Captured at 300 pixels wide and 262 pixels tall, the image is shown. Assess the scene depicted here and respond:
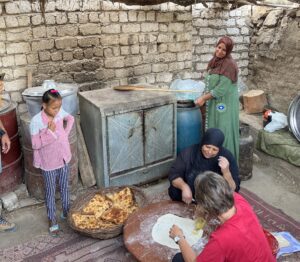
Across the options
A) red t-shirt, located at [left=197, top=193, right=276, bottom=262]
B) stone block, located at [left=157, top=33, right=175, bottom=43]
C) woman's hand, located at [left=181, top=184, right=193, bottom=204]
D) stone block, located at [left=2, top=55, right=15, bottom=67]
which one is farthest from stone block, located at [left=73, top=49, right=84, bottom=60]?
red t-shirt, located at [left=197, top=193, right=276, bottom=262]

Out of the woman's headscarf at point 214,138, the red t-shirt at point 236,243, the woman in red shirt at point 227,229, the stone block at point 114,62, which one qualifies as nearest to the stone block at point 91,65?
the stone block at point 114,62

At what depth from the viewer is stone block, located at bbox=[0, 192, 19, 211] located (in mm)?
4199

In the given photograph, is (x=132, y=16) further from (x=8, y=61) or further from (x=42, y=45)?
(x=8, y=61)

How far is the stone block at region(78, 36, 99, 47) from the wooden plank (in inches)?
47.8

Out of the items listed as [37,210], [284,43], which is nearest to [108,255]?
[37,210]

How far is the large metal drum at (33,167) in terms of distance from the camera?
4211 millimetres

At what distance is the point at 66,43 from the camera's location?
4.86 meters

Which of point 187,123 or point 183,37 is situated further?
point 183,37

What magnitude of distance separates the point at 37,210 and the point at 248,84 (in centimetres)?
448

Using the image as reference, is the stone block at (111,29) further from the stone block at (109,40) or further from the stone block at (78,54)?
the stone block at (78,54)

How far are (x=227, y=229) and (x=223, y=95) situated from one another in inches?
98.0

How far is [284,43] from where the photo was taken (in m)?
5.84

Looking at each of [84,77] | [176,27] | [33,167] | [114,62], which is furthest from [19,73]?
[176,27]

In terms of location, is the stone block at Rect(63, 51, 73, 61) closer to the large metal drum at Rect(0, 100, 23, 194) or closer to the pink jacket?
the large metal drum at Rect(0, 100, 23, 194)
